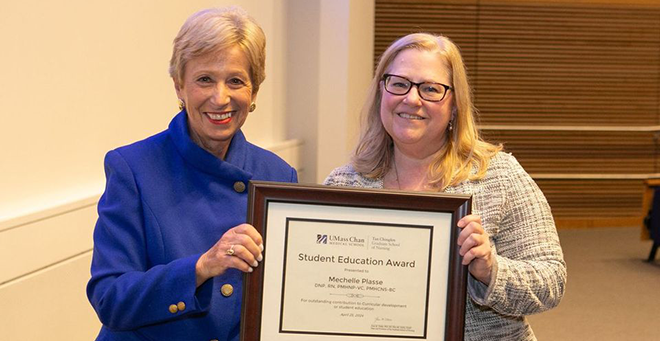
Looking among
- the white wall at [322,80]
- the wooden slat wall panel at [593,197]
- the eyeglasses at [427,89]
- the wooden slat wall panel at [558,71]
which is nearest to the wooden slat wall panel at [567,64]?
A: the wooden slat wall panel at [558,71]

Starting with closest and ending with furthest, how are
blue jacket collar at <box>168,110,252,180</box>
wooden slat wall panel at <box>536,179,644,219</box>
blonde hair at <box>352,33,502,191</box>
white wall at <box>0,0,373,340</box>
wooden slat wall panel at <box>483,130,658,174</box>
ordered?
blue jacket collar at <box>168,110,252,180</box>, blonde hair at <box>352,33,502,191</box>, white wall at <box>0,0,373,340</box>, wooden slat wall panel at <box>483,130,658,174</box>, wooden slat wall panel at <box>536,179,644,219</box>

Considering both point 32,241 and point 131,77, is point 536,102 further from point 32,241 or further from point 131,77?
point 32,241

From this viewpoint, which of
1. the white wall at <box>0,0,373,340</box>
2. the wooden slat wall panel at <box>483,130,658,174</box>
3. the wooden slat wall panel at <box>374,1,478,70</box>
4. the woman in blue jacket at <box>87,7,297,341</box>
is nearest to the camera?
the woman in blue jacket at <box>87,7,297,341</box>

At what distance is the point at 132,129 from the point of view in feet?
13.0

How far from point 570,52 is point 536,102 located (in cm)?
72

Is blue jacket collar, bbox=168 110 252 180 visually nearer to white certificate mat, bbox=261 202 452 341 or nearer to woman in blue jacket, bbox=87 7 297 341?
woman in blue jacket, bbox=87 7 297 341

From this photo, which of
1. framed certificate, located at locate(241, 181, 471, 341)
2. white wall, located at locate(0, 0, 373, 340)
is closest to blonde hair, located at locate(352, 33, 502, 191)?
framed certificate, located at locate(241, 181, 471, 341)

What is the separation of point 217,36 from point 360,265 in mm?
562

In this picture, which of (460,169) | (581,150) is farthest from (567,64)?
(460,169)

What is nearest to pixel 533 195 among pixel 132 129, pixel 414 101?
pixel 414 101

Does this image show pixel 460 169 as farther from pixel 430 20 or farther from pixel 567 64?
pixel 567 64

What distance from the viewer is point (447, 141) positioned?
2.32 m

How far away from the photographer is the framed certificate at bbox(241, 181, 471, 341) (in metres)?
1.82

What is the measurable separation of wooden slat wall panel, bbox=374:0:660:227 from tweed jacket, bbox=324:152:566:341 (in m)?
8.22
